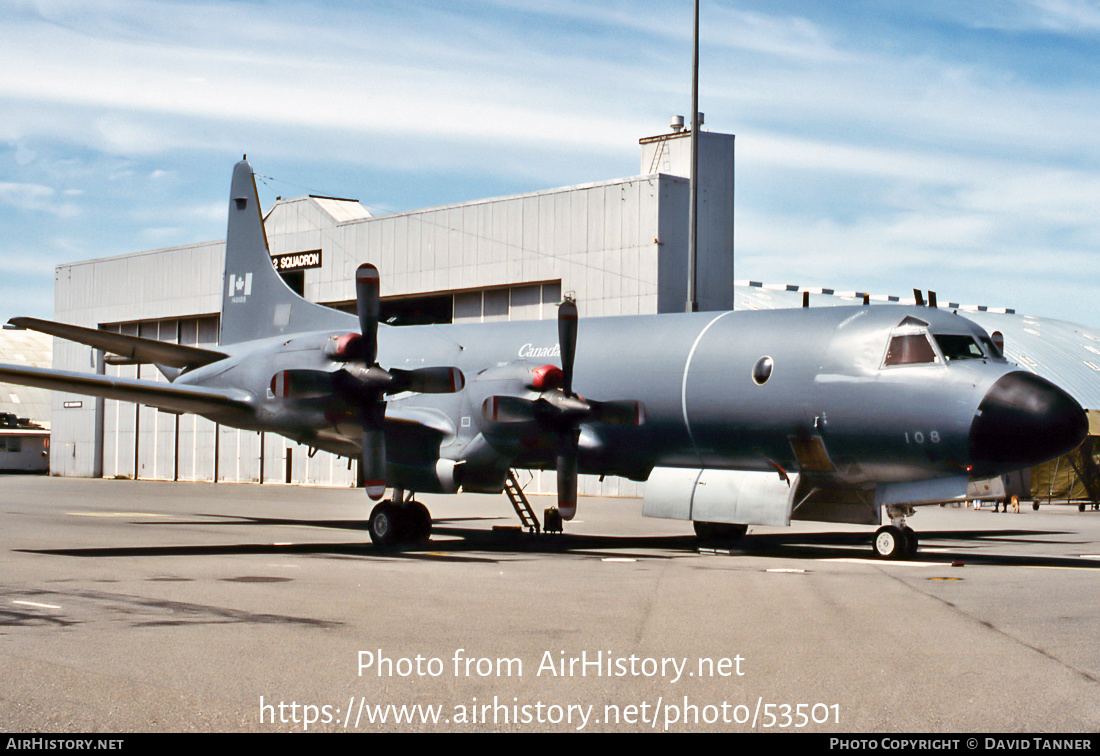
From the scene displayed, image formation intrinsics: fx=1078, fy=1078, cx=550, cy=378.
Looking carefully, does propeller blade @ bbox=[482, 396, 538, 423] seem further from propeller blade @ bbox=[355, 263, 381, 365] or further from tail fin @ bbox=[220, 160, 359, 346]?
tail fin @ bbox=[220, 160, 359, 346]

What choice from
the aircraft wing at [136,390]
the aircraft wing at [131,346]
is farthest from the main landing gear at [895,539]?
the aircraft wing at [131,346]

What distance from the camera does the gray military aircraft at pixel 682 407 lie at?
17219 mm

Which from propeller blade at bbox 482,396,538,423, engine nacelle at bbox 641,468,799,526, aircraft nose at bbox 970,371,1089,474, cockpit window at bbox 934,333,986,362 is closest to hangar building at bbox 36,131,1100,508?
engine nacelle at bbox 641,468,799,526

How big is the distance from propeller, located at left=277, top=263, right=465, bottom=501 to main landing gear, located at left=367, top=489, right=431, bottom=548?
5.56ft

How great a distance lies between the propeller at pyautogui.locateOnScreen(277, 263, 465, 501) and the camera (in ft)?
61.2

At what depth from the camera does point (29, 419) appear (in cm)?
8938

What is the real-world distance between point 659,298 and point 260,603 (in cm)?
2699

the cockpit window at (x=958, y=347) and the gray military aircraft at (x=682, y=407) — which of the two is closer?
the gray military aircraft at (x=682, y=407)

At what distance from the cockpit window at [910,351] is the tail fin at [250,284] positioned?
1371cm

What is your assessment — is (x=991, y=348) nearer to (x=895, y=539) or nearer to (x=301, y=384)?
(x=895, y=539)

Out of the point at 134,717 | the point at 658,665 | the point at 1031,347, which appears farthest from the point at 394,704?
the point at 1031,347

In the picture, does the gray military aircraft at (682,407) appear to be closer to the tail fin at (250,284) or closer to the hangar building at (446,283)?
the tail fin at (250,284)

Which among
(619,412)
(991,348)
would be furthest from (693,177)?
(991,348)

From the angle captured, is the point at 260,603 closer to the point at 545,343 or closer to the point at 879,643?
the point at 879,643
